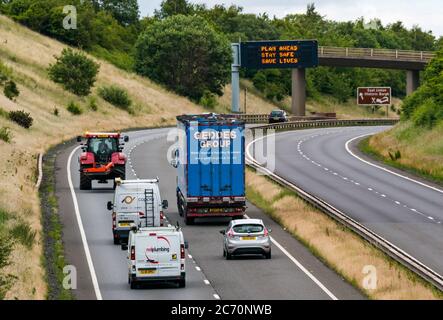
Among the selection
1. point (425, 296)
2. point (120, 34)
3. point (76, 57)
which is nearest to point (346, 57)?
point (76, 57)

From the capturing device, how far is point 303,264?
146ft

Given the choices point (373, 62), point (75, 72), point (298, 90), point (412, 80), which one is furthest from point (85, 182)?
point (412, 80)

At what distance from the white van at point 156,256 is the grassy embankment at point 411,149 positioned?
3936cm

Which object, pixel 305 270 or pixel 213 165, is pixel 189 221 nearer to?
pixel 213 165

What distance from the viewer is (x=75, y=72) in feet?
415

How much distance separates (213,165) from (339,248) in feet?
29.7

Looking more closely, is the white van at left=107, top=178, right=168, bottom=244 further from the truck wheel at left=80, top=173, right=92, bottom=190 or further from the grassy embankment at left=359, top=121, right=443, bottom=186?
the grassy embankment at left=359, top=121, right=443, bottom=186

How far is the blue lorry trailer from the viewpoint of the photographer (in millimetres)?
53031

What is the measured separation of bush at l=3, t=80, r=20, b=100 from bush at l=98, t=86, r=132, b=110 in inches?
734

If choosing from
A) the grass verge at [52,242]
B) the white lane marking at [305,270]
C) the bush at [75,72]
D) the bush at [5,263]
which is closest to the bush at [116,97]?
the bush at [75,72]

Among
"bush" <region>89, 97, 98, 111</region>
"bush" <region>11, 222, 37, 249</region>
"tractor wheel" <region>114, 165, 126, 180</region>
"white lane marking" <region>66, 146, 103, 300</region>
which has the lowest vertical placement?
"white lane marking" <region>66, 146, 103, 300</region>

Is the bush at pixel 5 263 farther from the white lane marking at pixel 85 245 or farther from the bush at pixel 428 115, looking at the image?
the bush at pixel 428 115

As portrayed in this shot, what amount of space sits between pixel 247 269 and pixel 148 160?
136 feet

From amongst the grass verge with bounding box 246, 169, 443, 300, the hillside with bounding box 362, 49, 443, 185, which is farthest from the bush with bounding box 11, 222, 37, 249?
the hillside with bounding box 362, 49, 443, 185
